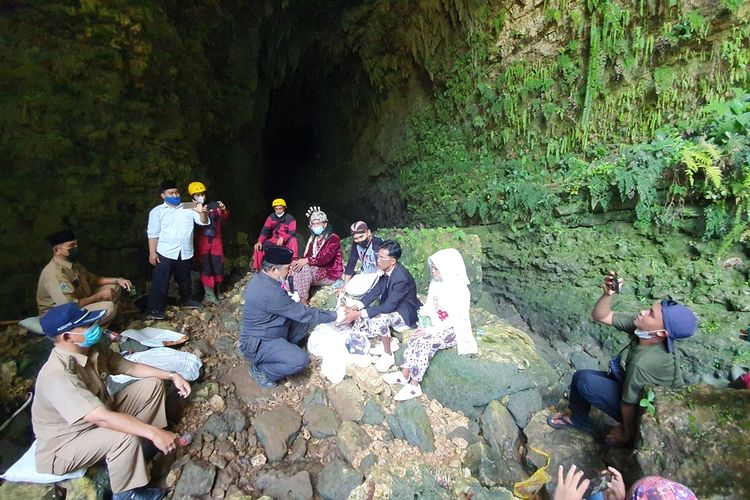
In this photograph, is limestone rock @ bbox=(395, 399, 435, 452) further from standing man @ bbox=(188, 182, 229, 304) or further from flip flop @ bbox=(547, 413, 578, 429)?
standing man @ bbox=(188, 182, 229, 304)

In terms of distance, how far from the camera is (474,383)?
13.0 feet

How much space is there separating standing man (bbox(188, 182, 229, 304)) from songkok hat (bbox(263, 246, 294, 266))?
2109mm

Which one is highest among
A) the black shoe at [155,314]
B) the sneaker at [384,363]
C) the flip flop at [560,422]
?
Answer: the black shoe at [155,314]

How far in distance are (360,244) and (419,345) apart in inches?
65.9

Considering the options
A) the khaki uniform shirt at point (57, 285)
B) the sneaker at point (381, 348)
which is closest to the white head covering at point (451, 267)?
the sneaker at point (381, 348)

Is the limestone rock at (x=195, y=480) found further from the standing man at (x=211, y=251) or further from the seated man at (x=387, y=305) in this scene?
the standing man at (x=211, y=251)

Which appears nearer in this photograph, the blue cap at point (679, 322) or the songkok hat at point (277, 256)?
the blue cap at point (679, 322)

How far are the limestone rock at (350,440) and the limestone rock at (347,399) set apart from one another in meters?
0.16

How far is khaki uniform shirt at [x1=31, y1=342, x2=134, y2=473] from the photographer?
8.22 ft

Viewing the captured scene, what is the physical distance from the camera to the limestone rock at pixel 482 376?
13.0ft

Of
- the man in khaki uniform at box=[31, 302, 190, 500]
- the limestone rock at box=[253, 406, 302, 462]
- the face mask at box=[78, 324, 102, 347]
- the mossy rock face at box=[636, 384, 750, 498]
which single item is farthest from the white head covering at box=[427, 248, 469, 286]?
the face mask at box=[78, 324, 102, 347]

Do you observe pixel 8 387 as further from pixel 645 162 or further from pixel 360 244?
pixel 645 162

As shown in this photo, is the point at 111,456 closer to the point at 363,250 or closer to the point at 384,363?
the point at 384,363

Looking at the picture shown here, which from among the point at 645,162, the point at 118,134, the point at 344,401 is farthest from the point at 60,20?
the point at 645,162
